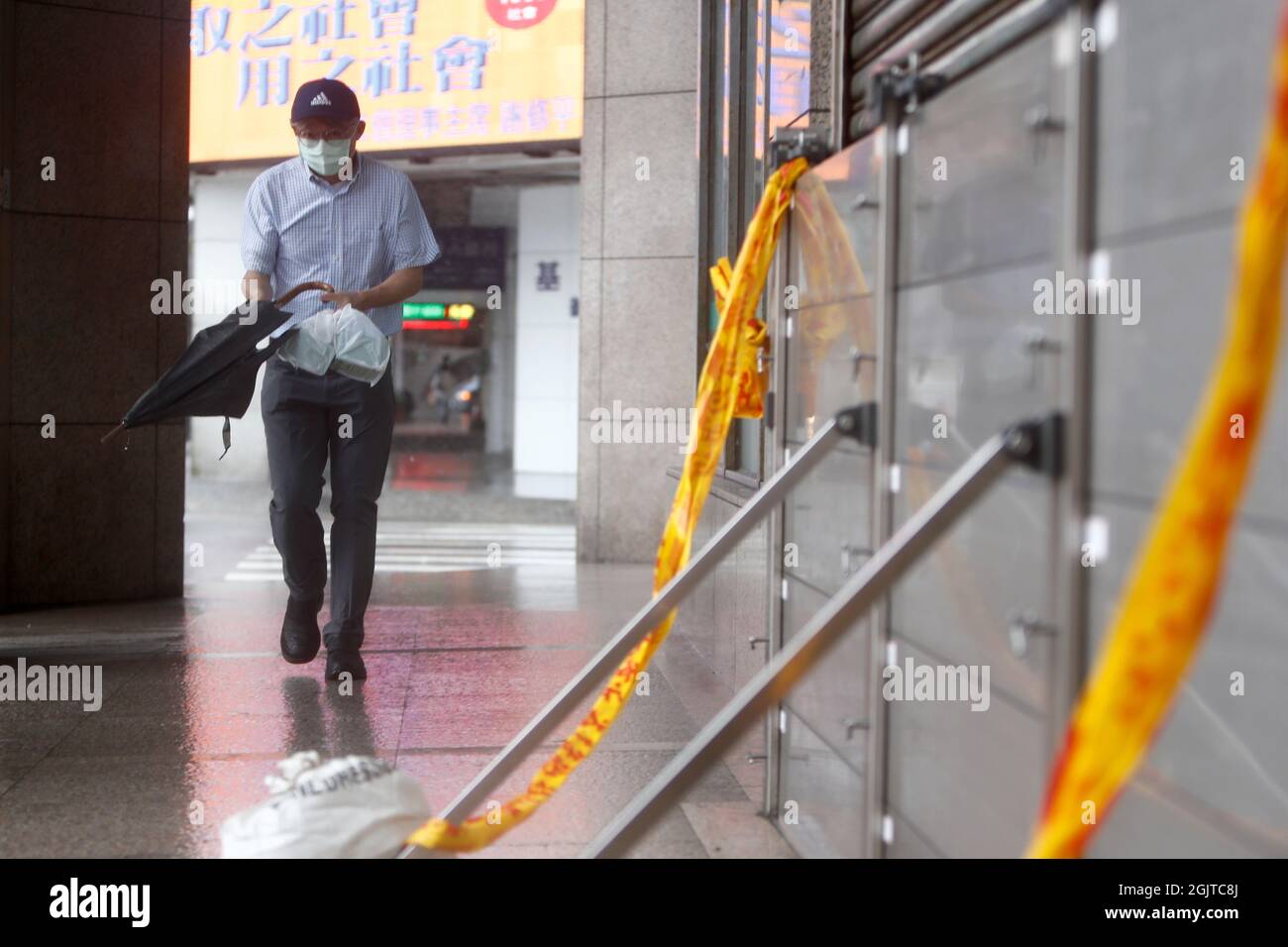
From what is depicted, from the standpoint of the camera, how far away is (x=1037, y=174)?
2.17m

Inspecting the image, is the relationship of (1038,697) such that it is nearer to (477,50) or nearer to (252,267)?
(252,267)

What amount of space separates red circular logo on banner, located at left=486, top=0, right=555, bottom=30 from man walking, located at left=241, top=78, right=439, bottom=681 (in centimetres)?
1050

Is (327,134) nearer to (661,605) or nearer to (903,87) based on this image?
(661,605)

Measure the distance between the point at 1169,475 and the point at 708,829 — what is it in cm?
204

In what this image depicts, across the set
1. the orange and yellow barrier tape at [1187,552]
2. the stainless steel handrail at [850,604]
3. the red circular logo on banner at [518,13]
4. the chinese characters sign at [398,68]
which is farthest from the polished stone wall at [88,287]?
the red circular logo on banner at [518,13]

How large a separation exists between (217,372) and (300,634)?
3.40ft

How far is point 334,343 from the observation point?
202 inches

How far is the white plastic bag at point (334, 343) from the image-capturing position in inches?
202

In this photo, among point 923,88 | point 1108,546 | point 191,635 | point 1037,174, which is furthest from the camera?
point 191,635

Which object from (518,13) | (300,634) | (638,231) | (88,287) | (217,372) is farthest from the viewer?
(518,13)

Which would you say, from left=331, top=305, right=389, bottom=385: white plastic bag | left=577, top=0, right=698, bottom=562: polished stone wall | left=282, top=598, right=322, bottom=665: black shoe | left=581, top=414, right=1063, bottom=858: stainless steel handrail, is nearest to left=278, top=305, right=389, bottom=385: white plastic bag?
left=331, top=305, right=389, bottom=385: white plastic bag

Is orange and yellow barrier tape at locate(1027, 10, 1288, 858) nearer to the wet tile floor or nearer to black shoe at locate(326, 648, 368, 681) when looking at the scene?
the wet tile floor

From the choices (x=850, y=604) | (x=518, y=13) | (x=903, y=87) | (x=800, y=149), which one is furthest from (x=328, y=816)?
(x=518, y=13)

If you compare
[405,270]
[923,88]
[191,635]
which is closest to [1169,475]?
[923,88]
